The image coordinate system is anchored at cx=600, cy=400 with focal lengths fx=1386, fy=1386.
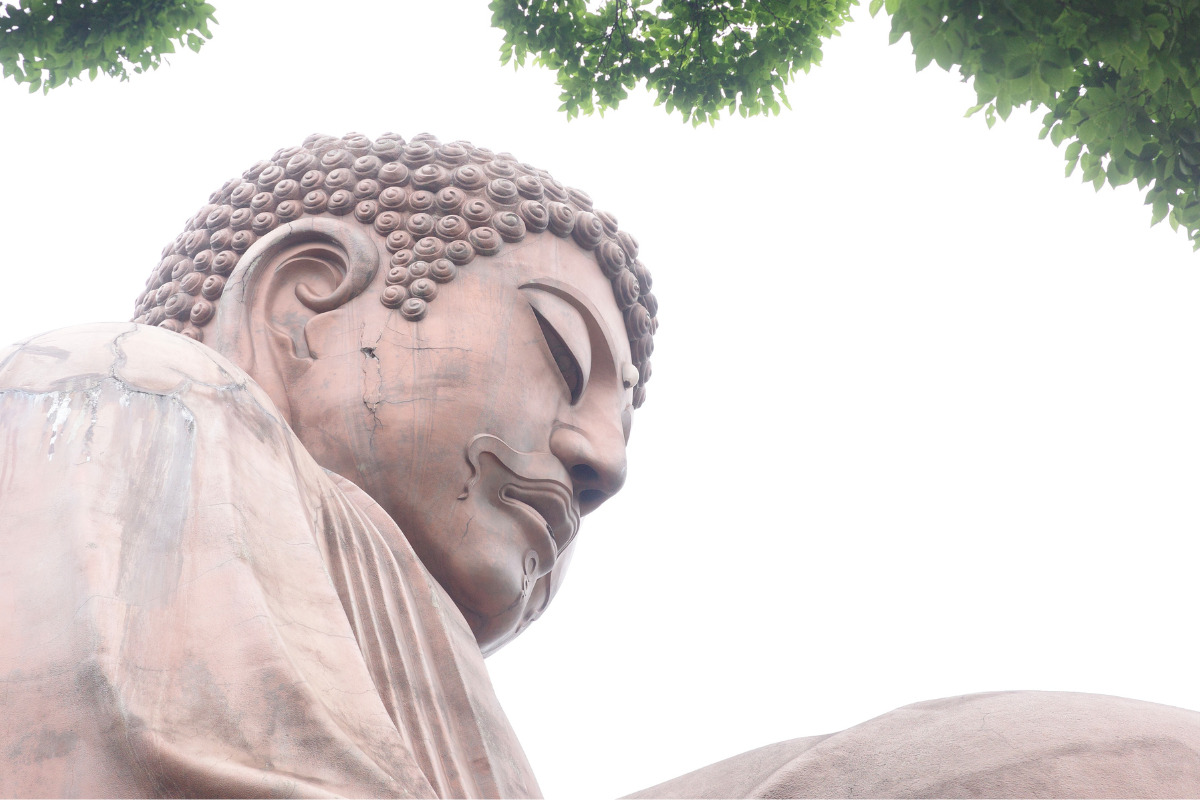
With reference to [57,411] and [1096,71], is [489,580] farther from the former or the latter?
[1096,71]

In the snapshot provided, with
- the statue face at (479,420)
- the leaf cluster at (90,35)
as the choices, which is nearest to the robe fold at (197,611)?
the statue face at (479,420)

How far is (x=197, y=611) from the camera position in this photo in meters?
3.06

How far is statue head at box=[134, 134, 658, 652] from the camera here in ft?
15.1

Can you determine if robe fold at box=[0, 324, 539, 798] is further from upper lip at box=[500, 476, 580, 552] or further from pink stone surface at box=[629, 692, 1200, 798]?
pink stone surface at box=[629, 692, 1200, 798]

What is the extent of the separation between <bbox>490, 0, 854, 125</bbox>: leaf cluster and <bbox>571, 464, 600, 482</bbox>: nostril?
3486mm

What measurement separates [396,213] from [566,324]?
2.45 ft

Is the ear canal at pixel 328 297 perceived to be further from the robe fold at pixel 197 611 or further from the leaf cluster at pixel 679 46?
the leaf cluster at pixel 679 46

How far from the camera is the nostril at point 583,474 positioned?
16.3ft

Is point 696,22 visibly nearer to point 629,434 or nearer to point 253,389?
point 629,434

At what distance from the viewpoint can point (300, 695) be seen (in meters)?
2.95

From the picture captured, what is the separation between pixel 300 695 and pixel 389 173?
2645 millimetres

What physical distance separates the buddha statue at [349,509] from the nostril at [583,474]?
0.11 feet

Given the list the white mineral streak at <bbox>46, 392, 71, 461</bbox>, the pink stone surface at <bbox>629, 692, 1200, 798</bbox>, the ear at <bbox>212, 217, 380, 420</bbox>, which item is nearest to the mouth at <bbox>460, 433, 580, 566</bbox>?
the ear at <bbox>212, 217, 380, 420</bbox>

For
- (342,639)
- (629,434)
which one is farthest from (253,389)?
(629,434)
